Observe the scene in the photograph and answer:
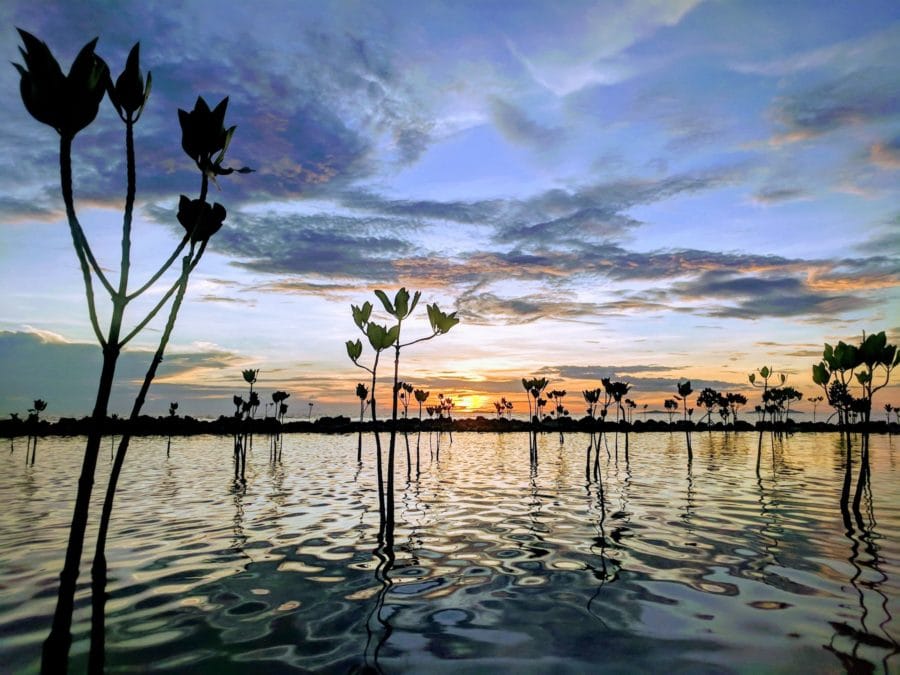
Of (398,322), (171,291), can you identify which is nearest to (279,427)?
(398,322)

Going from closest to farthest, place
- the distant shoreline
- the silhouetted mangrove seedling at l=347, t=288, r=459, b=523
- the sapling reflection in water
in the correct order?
1. the sapling reflection in water
2. the silhouetted mangrove seedling at l=347, t=288, r=459, b=523
3. the distant shoreline

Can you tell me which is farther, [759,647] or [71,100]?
[759,647]

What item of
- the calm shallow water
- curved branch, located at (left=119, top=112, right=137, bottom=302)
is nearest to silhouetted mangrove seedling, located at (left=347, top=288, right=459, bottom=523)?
the calm shallow water

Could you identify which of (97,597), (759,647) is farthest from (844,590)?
(97,597)

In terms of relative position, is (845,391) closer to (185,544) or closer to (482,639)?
(482,639)

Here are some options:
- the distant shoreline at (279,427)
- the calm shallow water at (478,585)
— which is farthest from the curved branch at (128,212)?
the distant shoreline at (279,427)

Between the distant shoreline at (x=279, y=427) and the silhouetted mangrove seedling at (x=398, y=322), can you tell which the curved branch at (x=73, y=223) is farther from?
the distant shoreline at (x=279, y=427)

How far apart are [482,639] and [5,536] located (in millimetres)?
10372

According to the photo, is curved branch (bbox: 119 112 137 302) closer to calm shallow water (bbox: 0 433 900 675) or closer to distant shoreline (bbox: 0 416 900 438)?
calm shallow water (bbox: 0 433 900 675)

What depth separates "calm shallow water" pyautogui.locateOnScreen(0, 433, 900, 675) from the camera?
5008 millimetres

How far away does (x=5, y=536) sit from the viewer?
10.2 meters

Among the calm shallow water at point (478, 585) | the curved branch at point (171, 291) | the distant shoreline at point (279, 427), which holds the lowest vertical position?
the distant shoreline at point (279, 427)

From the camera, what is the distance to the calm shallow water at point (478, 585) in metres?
5.01

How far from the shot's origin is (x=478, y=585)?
7.09m
